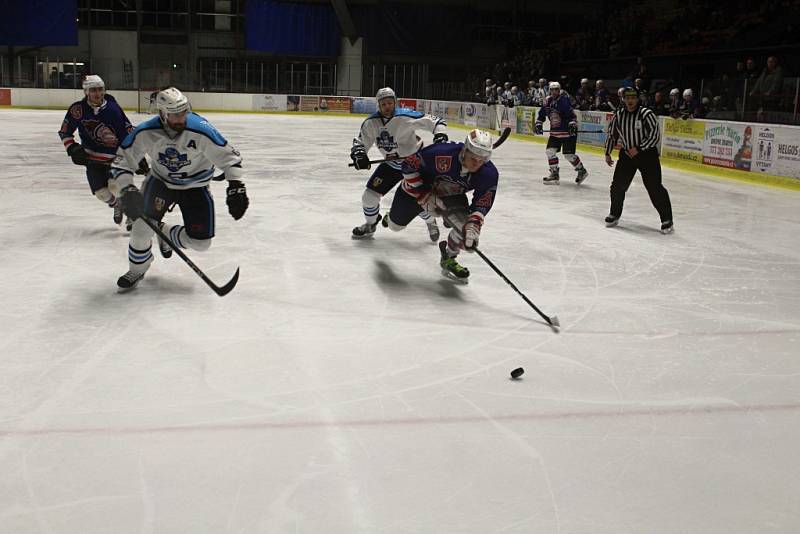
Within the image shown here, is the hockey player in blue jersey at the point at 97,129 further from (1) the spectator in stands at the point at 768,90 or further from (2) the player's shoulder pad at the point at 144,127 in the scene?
(1) the spectator in stands at the point at 768,90

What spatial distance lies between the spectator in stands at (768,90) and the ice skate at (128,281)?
9.32m

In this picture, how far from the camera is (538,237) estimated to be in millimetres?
7020

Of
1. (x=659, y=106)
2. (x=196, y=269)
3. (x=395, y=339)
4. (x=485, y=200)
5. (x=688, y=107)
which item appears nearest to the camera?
(x=395, y=339)

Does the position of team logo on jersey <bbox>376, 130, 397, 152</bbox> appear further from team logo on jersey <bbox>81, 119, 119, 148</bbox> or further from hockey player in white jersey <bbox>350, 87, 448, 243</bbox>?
team logo on jersey <bbox>81, 119, 119, 148</bbox>

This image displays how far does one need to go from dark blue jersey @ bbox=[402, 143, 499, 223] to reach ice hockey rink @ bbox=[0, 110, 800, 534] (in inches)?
22.8

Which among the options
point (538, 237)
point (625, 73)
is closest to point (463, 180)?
point (538, 237)

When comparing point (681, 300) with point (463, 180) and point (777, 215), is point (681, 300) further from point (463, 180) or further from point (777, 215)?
point (777, 215)

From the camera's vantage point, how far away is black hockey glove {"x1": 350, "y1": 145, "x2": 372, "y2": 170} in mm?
6426

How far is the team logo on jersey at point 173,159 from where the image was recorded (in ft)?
15.4

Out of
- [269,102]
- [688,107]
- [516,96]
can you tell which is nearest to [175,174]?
[688,107]

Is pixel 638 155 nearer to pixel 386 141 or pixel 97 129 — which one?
pixel 386 141

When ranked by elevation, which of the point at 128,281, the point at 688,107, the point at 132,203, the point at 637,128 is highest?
the point at 688,107

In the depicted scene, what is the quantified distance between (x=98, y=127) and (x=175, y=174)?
1.90m

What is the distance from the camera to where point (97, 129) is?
6316 millimetres
